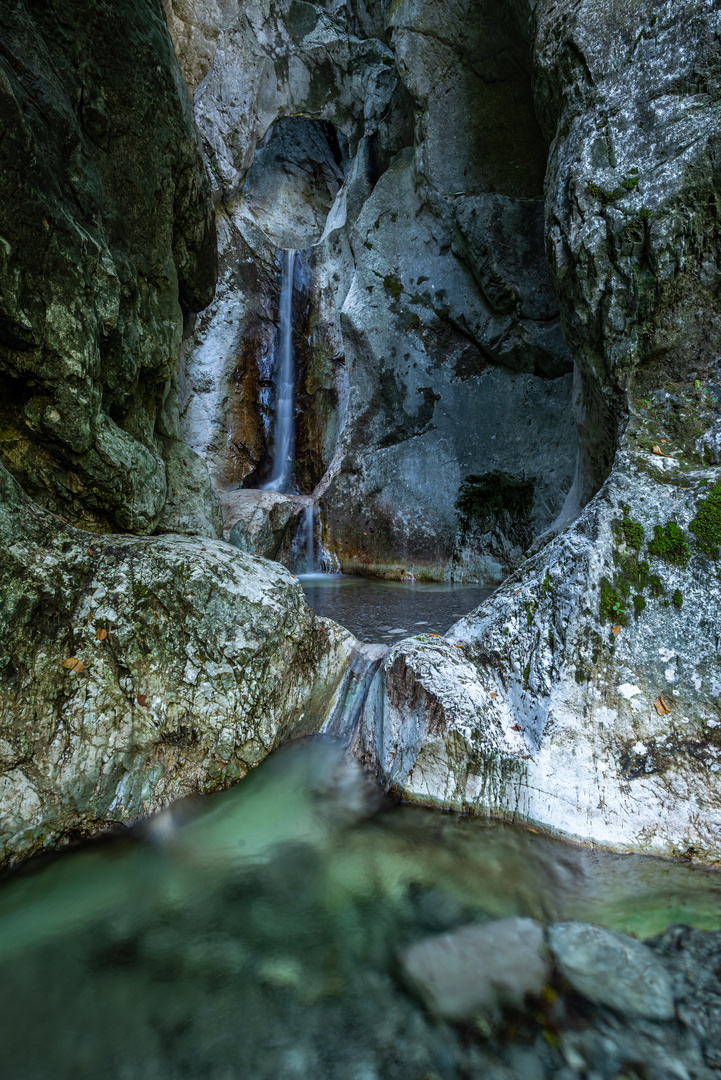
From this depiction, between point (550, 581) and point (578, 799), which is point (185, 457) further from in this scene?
point (578, 799)

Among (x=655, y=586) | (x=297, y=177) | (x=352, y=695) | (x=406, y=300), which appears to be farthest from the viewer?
(x=297, y=177)

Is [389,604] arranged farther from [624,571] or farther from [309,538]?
[309,538]

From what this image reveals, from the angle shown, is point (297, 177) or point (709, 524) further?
point (297, 177)

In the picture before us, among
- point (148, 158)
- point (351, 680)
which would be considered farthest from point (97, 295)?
point (351, 680)

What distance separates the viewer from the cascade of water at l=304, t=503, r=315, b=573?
37.1 ft

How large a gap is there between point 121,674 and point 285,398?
40.9ft

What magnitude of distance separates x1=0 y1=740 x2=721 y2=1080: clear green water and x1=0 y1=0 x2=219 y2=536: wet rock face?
259cm

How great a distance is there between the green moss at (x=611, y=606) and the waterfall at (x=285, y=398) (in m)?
11.6

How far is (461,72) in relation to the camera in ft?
33.5

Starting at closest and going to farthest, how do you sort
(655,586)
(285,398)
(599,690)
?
(599,690), (655,586), (285,398)

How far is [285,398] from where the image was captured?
47.1 feet

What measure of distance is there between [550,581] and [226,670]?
7.09 ft

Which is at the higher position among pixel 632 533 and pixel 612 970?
pixel 632 533

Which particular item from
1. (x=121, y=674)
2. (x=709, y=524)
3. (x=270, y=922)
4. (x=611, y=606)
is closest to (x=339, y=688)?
(x=121, y=674)
